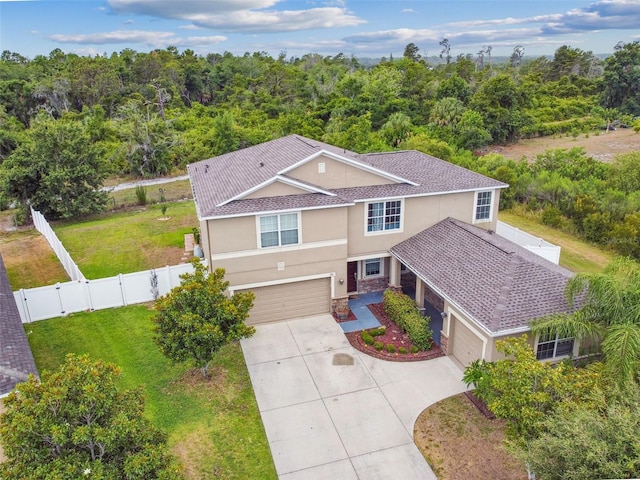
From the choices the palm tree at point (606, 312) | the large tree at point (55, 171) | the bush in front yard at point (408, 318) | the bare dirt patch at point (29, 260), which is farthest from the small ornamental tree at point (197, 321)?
the large tree at point (55, 171)

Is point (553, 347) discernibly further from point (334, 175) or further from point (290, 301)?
point (334, 175)

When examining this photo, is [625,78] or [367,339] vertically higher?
[625,78]

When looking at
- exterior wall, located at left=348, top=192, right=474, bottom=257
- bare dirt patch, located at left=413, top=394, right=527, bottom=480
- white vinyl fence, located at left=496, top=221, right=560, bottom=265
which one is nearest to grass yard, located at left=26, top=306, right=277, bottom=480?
bare dirt patch, located at left=413, top=394, right=527, bottom=480

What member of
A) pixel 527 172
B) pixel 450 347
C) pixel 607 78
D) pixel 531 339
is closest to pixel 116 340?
pixel 450 347

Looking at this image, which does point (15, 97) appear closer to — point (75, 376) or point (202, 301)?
point (202, 301)

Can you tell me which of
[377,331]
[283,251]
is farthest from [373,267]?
[283,251]

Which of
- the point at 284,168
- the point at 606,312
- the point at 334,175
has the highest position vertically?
the point at 284,168

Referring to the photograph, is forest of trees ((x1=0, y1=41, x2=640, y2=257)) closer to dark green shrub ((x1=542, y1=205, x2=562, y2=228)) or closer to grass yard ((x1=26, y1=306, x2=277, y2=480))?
dark green shrub ((x1=542, y1=205, x2=562, y2=228))
